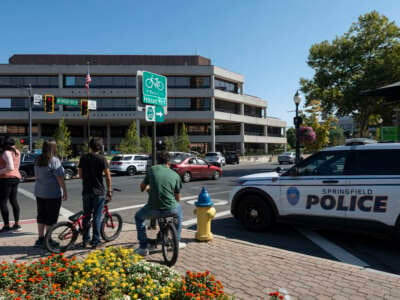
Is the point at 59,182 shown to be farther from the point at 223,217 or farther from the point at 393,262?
the point at 393,262

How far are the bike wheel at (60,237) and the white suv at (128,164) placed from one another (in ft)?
61.4

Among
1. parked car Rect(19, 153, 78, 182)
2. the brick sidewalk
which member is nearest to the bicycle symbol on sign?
the brick sidewalk

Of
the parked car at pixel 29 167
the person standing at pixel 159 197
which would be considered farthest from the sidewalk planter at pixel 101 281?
the parked car at pixel 29 167

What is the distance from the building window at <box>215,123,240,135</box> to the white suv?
1459 inches

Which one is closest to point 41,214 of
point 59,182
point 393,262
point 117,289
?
point 59,182

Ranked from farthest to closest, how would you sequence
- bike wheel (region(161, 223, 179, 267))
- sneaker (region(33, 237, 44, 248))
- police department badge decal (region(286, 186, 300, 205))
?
police department badge decal (region(286, 186, 300, 205)) → sneaker (region(33, 237, 44, 248)) → bike wheel (region(161, 223, 179, 267))

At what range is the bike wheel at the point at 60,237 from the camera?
5.05m

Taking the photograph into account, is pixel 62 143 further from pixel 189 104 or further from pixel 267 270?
pixel 267 270

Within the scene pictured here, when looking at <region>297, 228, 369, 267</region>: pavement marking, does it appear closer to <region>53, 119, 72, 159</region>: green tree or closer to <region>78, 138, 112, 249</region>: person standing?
<region>78, 138, 112, 249</region>: person standing

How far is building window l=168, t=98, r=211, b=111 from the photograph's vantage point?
55.3 m

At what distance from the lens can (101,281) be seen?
321 centimetres

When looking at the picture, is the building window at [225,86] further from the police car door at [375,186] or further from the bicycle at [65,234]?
the bicycle at [65,234]

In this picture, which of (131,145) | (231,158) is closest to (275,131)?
(231,158)

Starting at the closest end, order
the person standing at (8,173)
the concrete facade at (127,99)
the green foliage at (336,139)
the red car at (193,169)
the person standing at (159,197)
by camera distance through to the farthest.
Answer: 1. the person standing at (159,197)
2. the person standing at (8,173)
3. the red car at (193,169)
4. the concrete facade at (127,99)
5. the green foliage at (336,139)
